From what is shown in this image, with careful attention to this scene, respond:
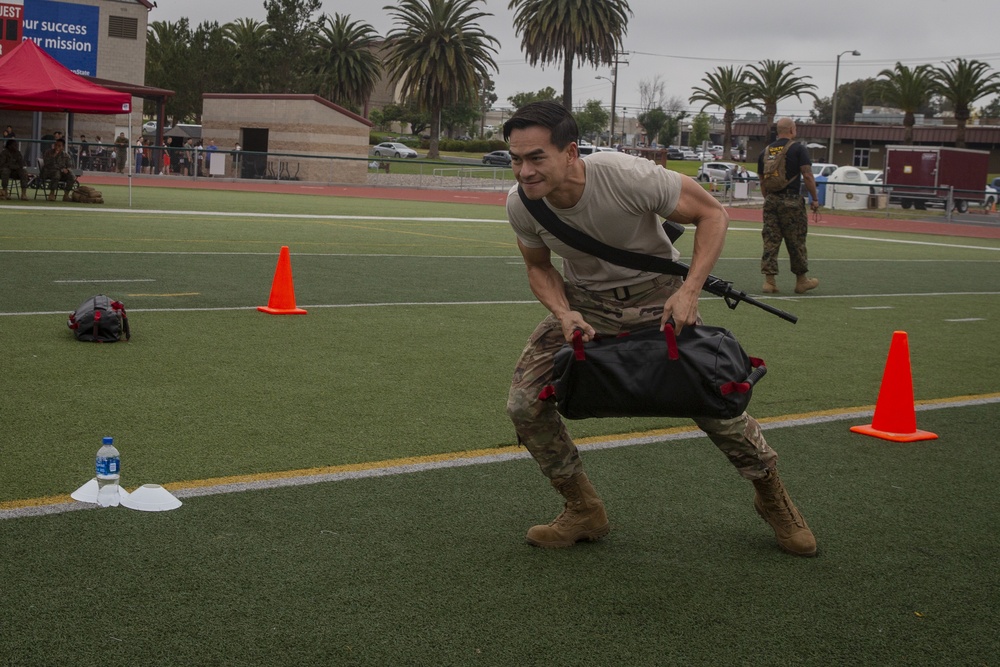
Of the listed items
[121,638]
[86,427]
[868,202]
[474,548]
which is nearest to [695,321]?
[474,548]

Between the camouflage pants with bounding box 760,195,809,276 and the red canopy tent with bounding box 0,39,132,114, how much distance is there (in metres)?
14.1

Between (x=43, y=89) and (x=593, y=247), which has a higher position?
(x=43, y=89)

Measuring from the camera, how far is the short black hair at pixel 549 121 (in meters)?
4.03

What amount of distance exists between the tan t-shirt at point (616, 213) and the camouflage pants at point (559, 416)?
84mm

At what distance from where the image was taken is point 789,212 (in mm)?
13750

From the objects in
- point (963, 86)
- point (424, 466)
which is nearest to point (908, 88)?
point (963, 86)

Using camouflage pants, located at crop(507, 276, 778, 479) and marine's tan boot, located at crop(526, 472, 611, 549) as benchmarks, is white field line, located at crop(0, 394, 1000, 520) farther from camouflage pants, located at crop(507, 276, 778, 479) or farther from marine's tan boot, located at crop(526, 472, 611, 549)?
camouflage pants, located at crop(507, 276, 778, 479)

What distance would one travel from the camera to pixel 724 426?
4289 mm

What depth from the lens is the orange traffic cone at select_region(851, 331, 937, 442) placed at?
6629mm

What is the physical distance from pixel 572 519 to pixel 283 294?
637cm

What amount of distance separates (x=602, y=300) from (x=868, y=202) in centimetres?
3989

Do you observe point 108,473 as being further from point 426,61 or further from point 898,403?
point 426,61

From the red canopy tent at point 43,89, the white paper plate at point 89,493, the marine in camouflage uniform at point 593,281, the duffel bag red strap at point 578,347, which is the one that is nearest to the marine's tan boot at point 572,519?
the marine in camouflage uniform at point 593,281

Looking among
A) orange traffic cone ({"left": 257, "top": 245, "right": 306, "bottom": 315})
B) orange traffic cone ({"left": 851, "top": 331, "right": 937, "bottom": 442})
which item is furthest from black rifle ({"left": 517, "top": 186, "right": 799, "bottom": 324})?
orange traffic cone ({"left": 257, "top": 245, "right": 306, "bottom": 315})
